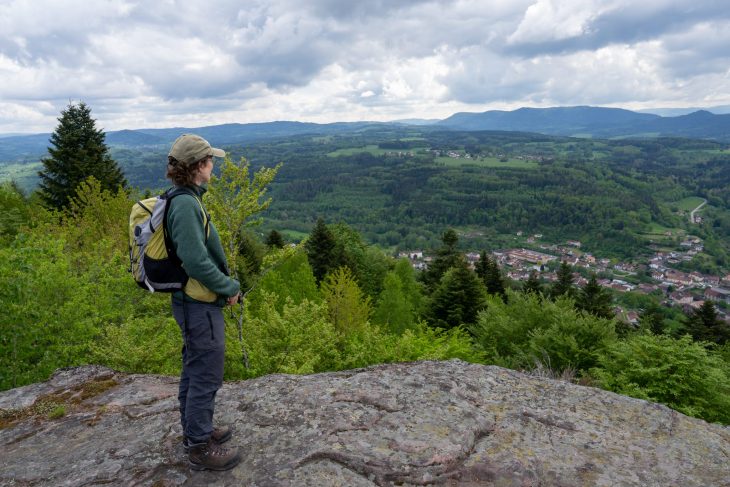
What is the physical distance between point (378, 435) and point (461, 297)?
22.0 meters

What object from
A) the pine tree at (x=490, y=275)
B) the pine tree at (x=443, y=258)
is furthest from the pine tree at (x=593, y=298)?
the pine tree at (x=443, y=258)

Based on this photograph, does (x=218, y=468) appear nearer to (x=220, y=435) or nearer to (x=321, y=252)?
(x=220, y=435)

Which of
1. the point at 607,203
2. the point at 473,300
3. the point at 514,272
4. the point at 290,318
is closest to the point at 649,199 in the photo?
the point at 607,203

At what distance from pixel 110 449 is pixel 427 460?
10.3 ft

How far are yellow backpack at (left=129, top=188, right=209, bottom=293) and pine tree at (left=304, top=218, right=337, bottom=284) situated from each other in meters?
29.5

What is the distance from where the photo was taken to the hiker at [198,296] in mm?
3430

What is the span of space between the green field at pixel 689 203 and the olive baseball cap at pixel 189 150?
674ft

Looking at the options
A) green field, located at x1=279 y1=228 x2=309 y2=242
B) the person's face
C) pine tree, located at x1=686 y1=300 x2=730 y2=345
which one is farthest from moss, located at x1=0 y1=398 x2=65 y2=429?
green field, located at x1=279 y1=228 x2=309 y2=242

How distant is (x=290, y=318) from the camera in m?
13.1

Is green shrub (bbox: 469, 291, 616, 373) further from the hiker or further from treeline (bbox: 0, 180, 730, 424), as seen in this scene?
the hiker

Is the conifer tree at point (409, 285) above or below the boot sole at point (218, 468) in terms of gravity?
below

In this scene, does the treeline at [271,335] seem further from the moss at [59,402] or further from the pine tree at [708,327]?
the pine tree at [708,327]

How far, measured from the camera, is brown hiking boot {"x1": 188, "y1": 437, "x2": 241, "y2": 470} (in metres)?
3.79

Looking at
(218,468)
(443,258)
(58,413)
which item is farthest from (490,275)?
(218,468)
